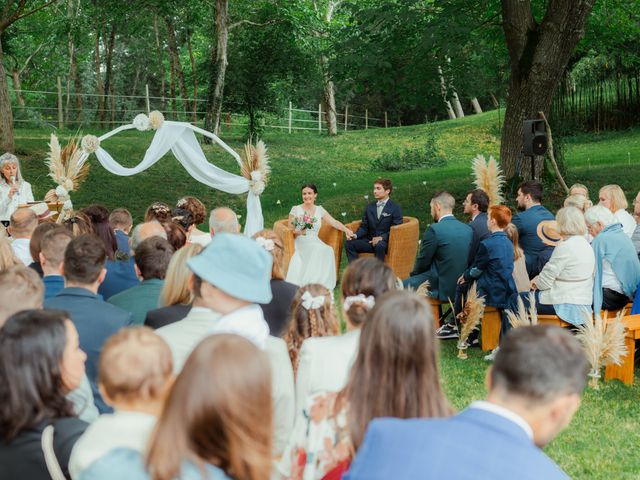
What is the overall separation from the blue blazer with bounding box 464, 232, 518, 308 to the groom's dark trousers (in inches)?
118

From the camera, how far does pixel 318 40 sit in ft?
80.5

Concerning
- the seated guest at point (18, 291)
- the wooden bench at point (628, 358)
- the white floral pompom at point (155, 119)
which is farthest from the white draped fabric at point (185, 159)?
the seated guest at point (18, 291)

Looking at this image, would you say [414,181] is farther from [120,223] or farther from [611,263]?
[120,223]

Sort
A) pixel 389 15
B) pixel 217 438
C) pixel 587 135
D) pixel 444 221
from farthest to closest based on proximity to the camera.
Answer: pixel 587 135
pixel 389 15
pixel 444 221
pixel 217 438

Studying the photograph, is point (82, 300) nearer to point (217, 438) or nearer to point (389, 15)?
point (217, 438)

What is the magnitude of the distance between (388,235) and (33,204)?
4324mm

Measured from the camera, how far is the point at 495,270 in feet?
25.6

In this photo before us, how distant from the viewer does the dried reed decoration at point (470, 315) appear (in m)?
7.73

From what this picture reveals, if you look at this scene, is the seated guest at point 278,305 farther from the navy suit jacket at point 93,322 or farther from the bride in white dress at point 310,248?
the bride in white dress at point 310,248

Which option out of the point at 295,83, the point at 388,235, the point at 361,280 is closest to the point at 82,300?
the point at 361,280

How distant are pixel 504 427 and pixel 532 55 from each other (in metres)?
12.3

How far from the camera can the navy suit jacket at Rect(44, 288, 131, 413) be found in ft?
13.5

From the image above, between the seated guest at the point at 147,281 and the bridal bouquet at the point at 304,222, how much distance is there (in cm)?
561

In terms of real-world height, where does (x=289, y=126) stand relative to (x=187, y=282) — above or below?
above
